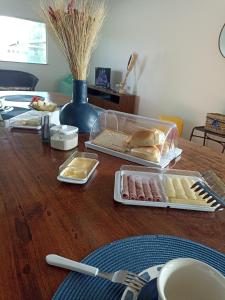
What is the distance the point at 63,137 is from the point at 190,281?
657 millimetres

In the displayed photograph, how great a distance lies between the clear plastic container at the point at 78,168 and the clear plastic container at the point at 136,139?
12cm

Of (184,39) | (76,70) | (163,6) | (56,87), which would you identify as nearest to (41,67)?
(56,87)

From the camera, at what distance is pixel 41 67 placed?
4.78 meters

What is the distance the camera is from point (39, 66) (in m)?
4.75

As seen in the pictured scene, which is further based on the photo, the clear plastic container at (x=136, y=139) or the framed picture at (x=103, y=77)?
the framed picture at (x=103, y=77)

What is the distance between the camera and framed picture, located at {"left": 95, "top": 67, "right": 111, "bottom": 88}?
4.14 metres

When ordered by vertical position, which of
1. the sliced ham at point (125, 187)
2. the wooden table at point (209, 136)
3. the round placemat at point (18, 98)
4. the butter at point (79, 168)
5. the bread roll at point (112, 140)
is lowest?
the wooden table at point (209, 136)

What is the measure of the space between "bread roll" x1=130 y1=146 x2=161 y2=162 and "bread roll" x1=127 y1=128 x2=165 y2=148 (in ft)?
0.05

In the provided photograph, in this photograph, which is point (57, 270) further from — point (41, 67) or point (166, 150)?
point (41, 67)

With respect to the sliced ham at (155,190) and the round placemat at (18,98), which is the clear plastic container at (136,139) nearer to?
the sliced ham at (155,190)

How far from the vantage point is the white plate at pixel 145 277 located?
0.35 m

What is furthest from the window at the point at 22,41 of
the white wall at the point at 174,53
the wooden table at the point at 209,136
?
the wooden table at the point at 209,136

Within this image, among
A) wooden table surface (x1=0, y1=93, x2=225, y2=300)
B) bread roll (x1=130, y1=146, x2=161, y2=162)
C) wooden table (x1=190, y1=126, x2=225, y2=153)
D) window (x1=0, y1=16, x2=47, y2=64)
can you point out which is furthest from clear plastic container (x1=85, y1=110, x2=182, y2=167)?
window (x1=0, y1=16, x2=47, y2=64)

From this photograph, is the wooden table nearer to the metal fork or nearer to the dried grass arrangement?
the dried grass arrangement
